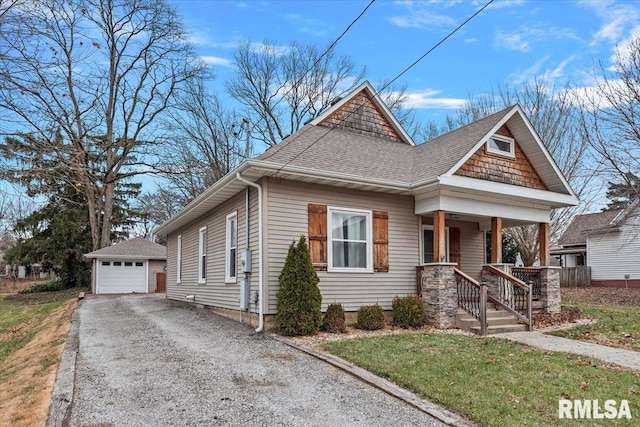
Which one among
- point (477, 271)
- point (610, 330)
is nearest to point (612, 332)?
point (610, 330)

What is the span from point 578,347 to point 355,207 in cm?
513

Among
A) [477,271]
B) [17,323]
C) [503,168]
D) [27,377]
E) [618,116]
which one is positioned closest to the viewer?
[27,377]

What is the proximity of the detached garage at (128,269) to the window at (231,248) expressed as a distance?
55.9ft

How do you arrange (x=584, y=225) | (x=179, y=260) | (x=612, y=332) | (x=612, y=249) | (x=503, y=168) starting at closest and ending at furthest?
(x=612, y=332)
(x=503, y=168)
(x=179, y=260)
(x=612, y=249)
(x=584, y=225)

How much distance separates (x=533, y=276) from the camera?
12258mm

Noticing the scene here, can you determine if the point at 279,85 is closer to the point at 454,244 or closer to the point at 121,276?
the point at 121,276

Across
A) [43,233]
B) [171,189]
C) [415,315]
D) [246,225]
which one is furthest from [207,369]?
[43,233]

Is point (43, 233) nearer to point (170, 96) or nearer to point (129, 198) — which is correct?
point (129, 198)

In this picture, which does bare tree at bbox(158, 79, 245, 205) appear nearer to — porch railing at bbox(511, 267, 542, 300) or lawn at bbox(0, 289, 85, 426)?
lawn at bbox(0, 289, 85, 426)

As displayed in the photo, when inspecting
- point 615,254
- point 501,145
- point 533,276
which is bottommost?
point 533,276

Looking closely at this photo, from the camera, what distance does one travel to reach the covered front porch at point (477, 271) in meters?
10.0

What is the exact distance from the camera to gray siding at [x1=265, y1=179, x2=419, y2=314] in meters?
9.50

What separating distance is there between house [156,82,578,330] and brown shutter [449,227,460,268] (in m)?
0.04

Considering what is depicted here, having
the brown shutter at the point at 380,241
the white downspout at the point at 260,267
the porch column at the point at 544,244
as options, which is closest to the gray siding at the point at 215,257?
the white downspout at the point at 260,267
